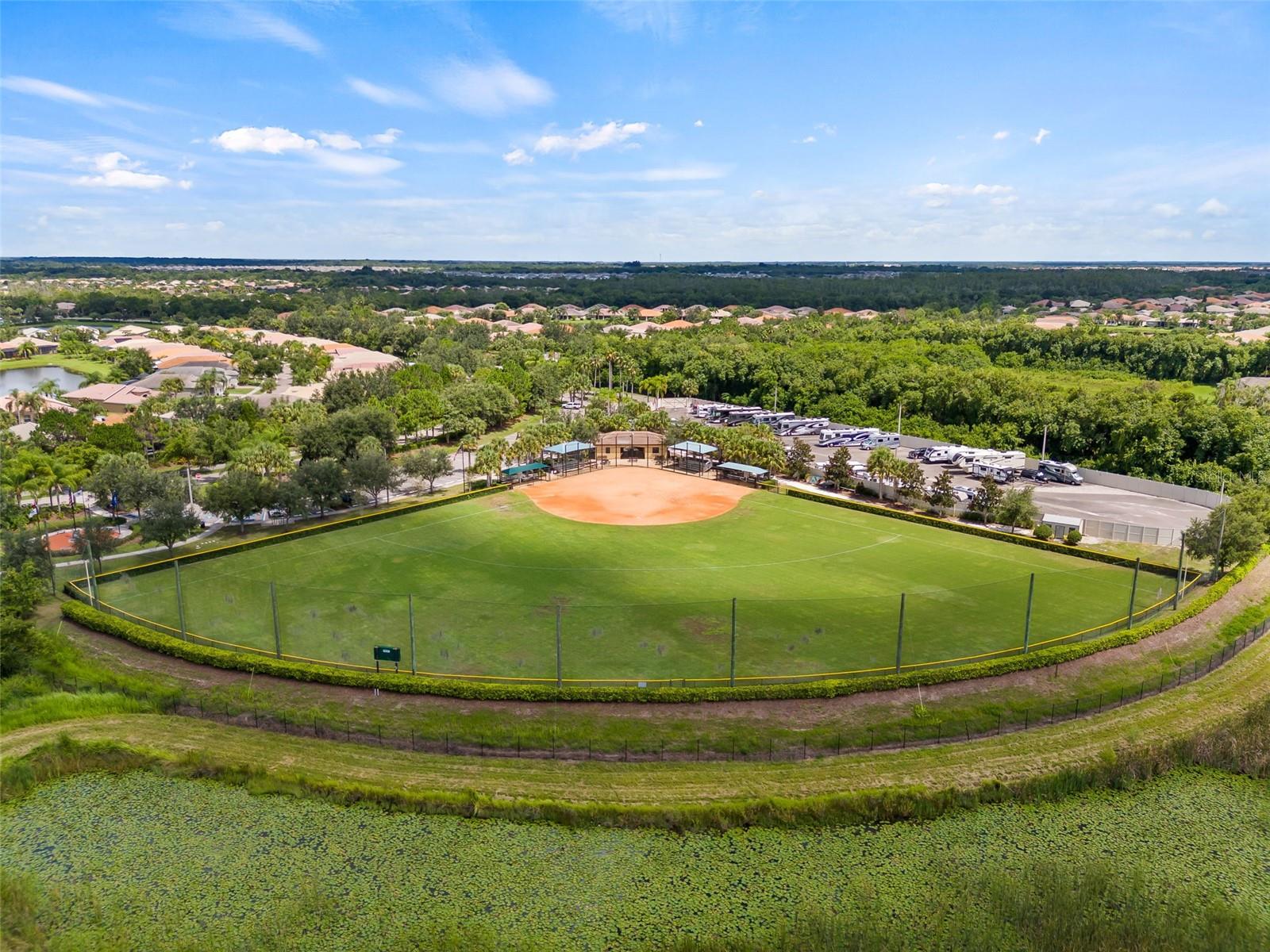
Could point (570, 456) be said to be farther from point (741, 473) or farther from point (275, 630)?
point (275, 630)

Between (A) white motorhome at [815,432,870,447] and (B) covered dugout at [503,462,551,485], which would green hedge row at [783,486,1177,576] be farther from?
(A) white motorhome at [815,432,870,447]

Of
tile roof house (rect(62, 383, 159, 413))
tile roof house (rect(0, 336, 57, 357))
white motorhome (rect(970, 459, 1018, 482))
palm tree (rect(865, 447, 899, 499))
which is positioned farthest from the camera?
tile roof house (rect(0, 336, 57, 357))

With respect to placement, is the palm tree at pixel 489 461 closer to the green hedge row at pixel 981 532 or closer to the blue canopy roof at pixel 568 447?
the blue canopy roof at pixel 568 447

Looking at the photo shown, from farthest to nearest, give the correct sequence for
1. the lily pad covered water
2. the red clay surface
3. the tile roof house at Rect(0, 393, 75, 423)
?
the tile roof house at Rect(0, 393, 75, 423)
the red clay surface
the lily pad covered water

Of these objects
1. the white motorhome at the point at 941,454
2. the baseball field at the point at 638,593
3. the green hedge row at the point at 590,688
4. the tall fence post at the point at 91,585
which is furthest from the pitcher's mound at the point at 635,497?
the tall fence post at the point at 91,585

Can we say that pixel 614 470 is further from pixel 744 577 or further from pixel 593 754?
pixel 593 754

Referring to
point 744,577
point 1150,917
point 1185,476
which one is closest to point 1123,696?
point 1150,917

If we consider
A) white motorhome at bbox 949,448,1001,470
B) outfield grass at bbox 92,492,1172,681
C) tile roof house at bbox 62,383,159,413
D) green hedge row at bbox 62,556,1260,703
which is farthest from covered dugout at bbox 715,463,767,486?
tile roof house at bbox 62,383,159,413
